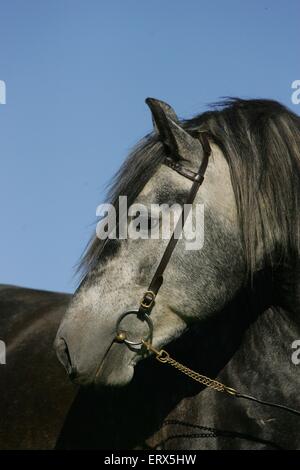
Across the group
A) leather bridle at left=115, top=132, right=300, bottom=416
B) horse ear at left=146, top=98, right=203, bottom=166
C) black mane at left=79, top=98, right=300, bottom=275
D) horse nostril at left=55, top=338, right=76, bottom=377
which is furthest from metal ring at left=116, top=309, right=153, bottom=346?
horse ear at left=146, top=98, right=203, bottom=166

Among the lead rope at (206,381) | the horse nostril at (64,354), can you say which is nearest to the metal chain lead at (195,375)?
the lead rope at (206,381)

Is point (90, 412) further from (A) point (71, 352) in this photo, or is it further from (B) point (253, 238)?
(B) point (253, 238)

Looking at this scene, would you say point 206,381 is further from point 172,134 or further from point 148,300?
point 172,134

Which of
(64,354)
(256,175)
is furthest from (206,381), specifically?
(256,175)

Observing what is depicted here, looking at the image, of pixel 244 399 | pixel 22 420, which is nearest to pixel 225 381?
pixel 244 399

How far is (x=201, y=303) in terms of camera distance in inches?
142

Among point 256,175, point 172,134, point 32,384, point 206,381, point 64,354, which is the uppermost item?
point 172,134

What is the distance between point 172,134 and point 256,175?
486 millimetres

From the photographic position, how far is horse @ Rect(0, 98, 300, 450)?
11.8 feet

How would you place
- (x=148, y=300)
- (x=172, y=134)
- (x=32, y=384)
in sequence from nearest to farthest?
(x=148, y=300)
(x=172, y=134)
(x=32, y=384)

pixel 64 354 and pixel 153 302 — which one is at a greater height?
pixel 153 302

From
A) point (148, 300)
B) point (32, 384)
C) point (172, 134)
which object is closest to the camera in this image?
point (148, 300)

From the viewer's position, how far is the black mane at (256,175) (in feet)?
12.3

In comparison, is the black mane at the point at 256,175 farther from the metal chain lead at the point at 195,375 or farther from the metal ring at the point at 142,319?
the metal chain lead at the point at 195,375
